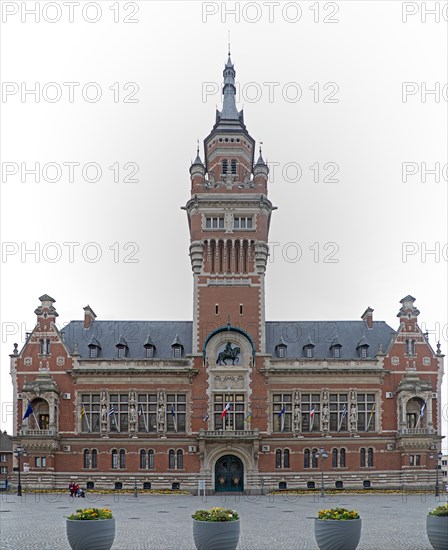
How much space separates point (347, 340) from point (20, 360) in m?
31.3

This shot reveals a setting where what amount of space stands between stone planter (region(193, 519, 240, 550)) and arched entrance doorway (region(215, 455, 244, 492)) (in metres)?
43.9

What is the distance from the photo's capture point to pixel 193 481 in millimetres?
62156

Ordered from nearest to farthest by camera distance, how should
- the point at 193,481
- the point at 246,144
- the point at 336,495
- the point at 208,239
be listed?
the point at 336,495 < the point at 193,481 < the point at 208,239 < the point at 246,144

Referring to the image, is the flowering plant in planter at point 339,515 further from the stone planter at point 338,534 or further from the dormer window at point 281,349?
the dormer window at point 281,349

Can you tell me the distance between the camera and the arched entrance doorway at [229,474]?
6209 centimetres

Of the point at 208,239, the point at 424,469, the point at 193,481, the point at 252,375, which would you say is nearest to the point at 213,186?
the point at 208,239

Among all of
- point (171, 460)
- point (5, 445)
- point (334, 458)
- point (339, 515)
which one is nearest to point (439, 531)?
point (339, 515)

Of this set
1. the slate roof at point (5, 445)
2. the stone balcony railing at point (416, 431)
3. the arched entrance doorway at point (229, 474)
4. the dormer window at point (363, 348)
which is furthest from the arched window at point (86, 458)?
the slate roof at point (5, 445)

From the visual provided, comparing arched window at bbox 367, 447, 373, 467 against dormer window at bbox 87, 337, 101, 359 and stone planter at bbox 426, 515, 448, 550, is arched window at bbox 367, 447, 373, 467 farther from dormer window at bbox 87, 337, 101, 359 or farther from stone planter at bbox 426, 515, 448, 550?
stone planter at bbox 426, 515, 448, 550

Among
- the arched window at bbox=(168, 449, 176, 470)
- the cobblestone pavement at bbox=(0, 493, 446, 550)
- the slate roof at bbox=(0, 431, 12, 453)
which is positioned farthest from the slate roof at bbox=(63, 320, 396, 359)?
the slate roof at bbox=(0, 431, 12, 453)

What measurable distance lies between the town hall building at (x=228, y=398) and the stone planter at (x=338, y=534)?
41736 mm

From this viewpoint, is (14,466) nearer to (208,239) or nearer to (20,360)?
(20,360)

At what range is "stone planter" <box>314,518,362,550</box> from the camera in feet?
64.6

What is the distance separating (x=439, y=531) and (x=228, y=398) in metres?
43.7
